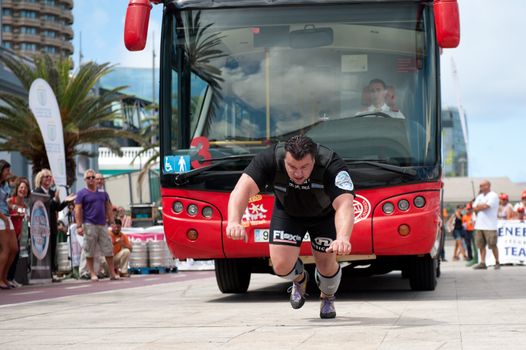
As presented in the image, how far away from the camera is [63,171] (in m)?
23.6

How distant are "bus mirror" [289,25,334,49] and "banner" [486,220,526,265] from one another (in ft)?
47.3

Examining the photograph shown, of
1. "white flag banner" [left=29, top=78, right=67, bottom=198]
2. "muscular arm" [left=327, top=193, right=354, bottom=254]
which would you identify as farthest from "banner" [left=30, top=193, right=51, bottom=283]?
"muscular arm" [left=327, top=193, right=354, bottom=254]

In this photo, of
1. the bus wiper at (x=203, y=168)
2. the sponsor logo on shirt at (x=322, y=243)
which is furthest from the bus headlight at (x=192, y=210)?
the sponsor logo on shirt at (x=322, y=243)

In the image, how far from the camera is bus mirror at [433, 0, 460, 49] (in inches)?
402

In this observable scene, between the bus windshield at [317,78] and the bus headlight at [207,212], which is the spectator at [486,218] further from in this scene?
the bus headlight at [207,212]

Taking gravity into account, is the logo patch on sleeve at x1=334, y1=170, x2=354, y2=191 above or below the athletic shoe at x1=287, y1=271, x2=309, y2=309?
above

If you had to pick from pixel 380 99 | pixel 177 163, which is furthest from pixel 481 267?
pixel 177 163

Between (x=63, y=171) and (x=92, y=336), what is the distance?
16.4 metres

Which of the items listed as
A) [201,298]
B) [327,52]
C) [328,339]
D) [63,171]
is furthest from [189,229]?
[63,171]

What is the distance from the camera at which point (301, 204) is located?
8281 mm

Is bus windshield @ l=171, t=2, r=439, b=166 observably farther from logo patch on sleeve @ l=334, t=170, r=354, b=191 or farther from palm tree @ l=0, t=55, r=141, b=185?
palm tree @ l=0, t=55, r=141, b=185

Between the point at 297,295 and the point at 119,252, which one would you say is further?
the point at 119,252

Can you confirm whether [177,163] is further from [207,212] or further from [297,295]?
[297,295]

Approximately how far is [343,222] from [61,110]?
28875 mm
